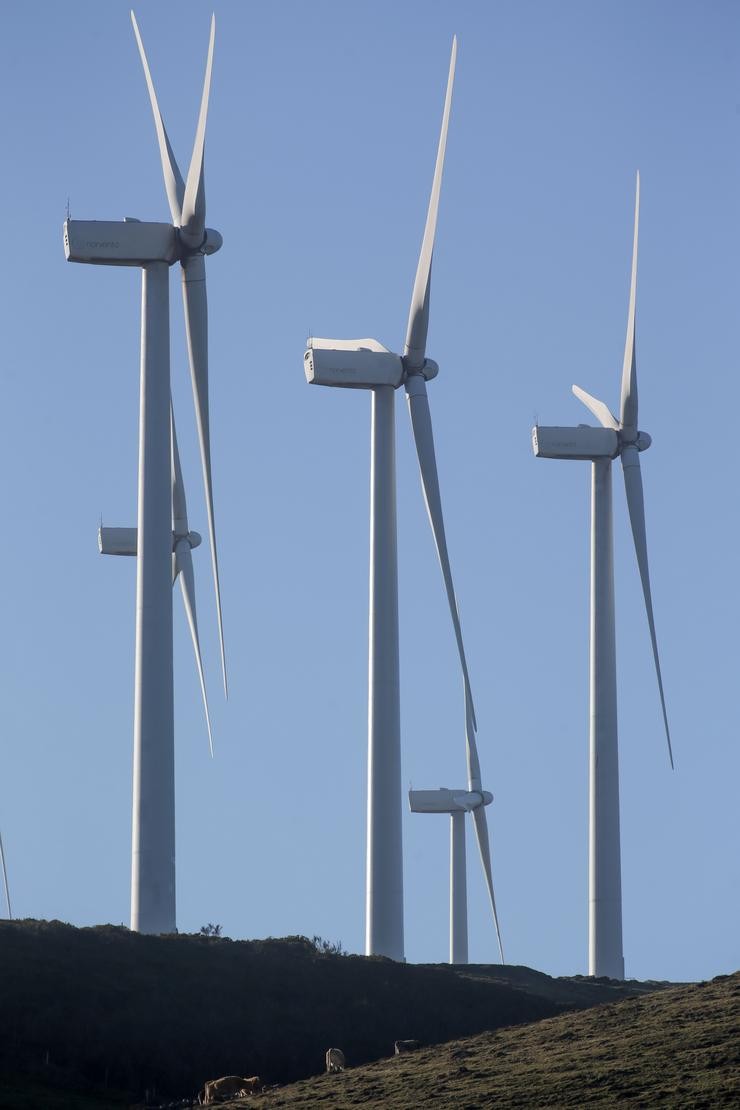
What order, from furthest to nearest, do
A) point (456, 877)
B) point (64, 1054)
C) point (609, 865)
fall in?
point (456, 877) → point (609, 865) → point (64, 1054)

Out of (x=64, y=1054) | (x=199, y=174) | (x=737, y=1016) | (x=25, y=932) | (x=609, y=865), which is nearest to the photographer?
(x=737, y=1016)

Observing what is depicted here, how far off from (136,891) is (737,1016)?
22376mm

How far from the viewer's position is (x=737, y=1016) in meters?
52.5

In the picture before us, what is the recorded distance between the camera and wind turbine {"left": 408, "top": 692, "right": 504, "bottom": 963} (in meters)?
A: 107

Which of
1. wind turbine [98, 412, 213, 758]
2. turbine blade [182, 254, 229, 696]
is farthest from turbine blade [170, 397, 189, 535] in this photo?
turbine blade [182, 254, 229, 696]

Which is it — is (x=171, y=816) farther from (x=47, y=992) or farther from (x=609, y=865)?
(x=609, y=865)

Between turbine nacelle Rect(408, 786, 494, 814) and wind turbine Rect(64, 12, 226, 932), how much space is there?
42573 millimetres

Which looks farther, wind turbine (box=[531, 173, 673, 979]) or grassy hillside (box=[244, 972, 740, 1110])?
wind turbine (box=[531, 173, 673, 979])

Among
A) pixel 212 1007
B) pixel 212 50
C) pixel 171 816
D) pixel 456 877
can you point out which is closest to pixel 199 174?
pixel 212 50

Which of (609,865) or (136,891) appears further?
(609,865)

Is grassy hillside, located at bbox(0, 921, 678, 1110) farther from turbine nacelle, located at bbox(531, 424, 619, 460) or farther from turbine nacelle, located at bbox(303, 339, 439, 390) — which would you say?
turbine nacelle, located at bbox(531, 424, 619, 460)

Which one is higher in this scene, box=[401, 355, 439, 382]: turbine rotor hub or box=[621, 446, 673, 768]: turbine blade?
box=[401, 355, 439, 382]: turbine rotor hub

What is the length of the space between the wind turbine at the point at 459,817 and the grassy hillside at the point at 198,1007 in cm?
3248

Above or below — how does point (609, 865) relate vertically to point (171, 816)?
below
